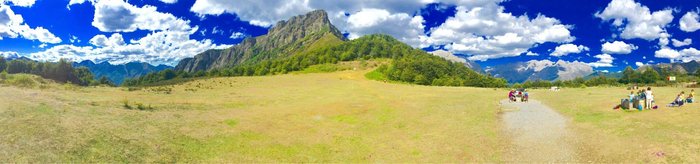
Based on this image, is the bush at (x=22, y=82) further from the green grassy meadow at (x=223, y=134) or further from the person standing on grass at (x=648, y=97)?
the person standing on grass at (x=648, y=97)

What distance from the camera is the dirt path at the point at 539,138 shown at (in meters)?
24.0

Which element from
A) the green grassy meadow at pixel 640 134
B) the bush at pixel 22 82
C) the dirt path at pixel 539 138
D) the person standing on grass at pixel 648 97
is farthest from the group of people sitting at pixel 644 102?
the bush at pixel 22 82

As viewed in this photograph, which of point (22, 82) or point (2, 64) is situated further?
point (2, 64)

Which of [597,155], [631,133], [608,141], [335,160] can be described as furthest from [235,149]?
[631,133]

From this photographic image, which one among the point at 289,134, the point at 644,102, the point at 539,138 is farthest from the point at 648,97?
the point at 289,134

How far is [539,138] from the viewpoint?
2886cm

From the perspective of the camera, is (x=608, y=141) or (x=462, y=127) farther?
(x=462, y=127)

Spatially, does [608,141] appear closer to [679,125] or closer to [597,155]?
[597,155]

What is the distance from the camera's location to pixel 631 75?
5714 inches

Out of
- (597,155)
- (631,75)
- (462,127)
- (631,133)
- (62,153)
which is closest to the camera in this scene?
(62,153)

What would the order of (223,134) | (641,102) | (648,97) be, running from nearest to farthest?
(223,134) < (648,97) < (641,102)

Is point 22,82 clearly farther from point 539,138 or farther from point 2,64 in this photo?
point 2,64

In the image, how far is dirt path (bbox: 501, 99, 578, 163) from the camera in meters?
24.0

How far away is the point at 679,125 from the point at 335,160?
24523 millimetres
